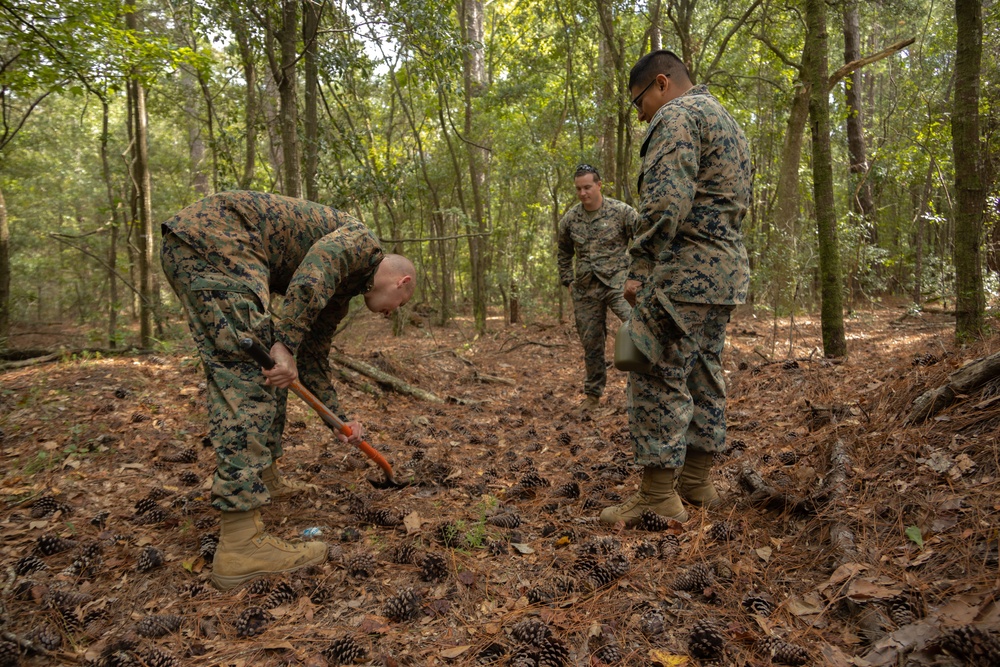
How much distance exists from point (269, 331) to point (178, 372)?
380 cm

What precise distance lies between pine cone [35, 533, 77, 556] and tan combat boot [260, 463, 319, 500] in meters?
0.99

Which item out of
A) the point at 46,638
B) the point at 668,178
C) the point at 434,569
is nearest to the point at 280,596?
the point at 434,569

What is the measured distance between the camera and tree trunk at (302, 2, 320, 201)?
20.6ft

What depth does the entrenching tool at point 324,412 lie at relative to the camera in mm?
2572

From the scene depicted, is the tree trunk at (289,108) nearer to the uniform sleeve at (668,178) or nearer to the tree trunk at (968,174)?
the uniform sleeve at (668,178)

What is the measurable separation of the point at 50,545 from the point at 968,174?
6471 millimetres

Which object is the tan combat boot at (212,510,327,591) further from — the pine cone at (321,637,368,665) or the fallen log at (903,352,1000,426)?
the fallen log at (903,352,1000,426)

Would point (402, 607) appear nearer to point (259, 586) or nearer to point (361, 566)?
point (361, 566)

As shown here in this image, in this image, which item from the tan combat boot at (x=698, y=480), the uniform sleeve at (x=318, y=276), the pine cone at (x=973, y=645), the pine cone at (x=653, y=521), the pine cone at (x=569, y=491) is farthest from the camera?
the pine cone at (x=569, y=491)

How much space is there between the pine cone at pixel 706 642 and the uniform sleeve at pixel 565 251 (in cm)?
Answer: 437

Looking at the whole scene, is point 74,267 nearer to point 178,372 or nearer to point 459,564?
point 178,372

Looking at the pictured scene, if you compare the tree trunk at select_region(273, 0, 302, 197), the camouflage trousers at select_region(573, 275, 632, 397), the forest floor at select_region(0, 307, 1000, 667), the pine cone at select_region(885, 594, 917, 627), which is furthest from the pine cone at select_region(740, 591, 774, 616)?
the tree trunk at select_region(273, 0, 302, 197)

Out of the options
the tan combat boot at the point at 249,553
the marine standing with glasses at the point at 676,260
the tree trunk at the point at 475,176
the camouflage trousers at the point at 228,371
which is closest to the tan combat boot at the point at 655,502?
the marine standing with glasses at the point at 676,260

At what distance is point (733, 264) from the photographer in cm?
297
